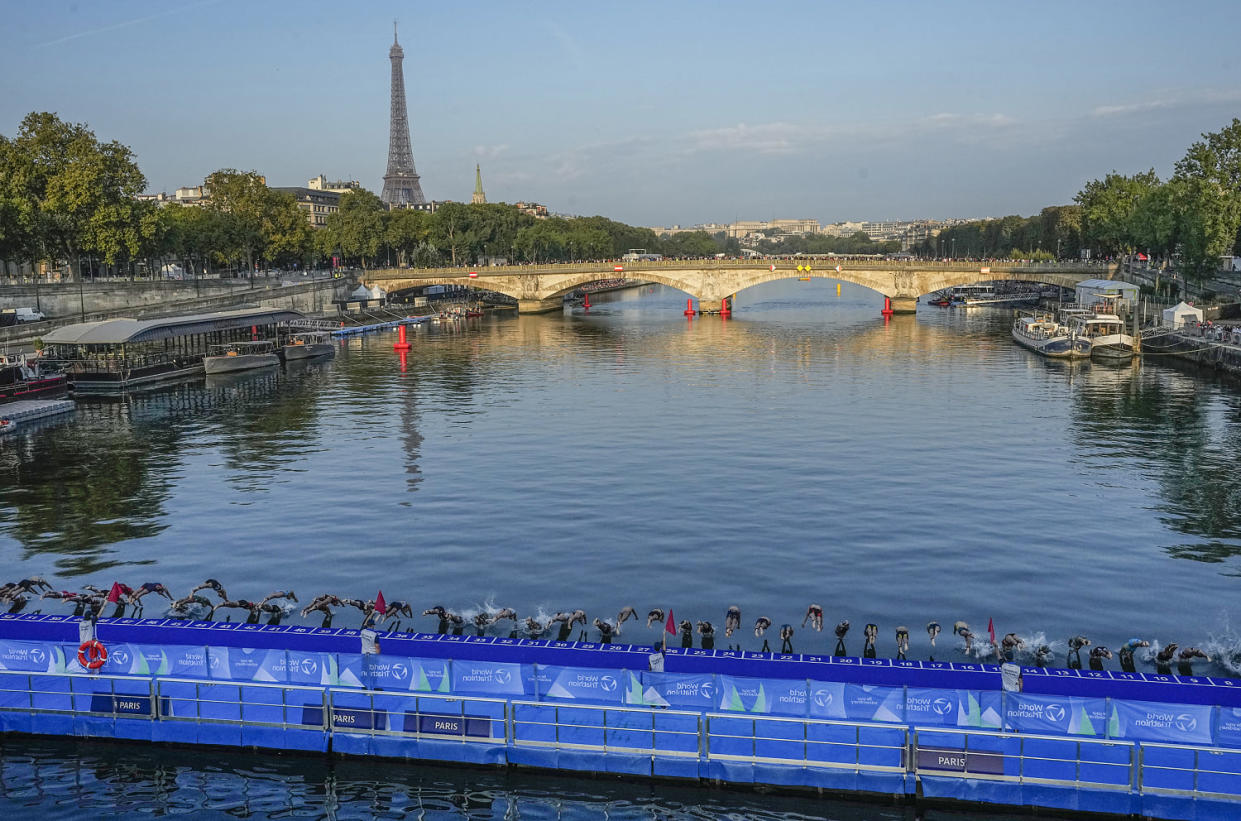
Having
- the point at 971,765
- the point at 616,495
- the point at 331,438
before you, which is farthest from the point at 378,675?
the point at 331,438

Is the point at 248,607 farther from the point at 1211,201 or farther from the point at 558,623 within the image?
the point at 1211,201

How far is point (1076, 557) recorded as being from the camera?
3741 centimetres

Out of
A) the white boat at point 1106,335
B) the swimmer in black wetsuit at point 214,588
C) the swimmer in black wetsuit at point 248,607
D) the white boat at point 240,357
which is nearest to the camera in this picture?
the swimmer in black wetsuit at point 248,607

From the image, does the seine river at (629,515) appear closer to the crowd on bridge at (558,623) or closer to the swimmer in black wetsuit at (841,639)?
the swimmer in black wetsuit at (841,639)

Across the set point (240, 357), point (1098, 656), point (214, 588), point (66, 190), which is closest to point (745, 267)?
point (240, 357)

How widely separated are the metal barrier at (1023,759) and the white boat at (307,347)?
89.8 m

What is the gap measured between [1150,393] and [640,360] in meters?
44.1

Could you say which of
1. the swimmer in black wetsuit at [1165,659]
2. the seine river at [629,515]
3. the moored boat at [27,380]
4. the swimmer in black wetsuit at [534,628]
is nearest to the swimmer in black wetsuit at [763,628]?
the seine river at [629,515]

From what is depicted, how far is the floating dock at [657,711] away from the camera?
69.9 ft

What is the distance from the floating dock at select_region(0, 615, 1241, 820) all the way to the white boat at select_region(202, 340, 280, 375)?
67671mm

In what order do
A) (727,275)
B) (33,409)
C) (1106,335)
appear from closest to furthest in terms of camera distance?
1. (33,409)
2. (1106,335)
3. (727,275)

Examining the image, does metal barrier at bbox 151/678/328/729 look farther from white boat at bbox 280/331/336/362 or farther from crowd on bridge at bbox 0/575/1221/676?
white boat at bbox 280/331/336/362

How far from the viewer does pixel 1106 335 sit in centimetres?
9575

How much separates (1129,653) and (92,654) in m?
27.0
